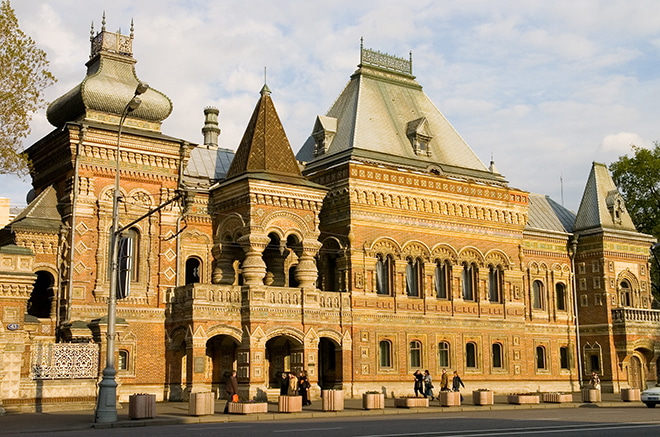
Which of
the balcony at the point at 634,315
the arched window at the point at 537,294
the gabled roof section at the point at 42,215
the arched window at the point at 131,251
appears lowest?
the balcony at the point at 634,315

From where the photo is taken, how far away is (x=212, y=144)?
42.9 metres

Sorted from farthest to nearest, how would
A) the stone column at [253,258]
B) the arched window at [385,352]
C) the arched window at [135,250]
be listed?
the arched window at [385,352], the arched window at [135,250], the stone column at [253,258]

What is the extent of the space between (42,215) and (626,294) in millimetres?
31346

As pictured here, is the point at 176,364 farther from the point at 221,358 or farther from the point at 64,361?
the point at 64,361

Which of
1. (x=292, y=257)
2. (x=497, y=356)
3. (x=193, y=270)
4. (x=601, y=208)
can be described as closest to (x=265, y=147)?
(x=292, y=257)

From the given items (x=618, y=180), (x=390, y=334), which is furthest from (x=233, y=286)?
(x=618, y=180)

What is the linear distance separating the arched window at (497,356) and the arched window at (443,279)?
12.5 ft

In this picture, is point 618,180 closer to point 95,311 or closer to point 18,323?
point 95,311

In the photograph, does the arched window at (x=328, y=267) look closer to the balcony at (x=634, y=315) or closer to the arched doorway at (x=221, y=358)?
the arched doorway at (x=221, y=358)

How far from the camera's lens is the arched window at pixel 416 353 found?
122 feet

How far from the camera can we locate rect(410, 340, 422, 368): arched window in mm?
37094

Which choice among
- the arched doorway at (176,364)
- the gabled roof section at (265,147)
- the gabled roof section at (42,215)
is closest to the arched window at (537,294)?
the gabled roof section at (265,147)

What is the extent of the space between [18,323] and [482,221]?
22.2 meters

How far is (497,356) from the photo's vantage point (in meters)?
40.1
